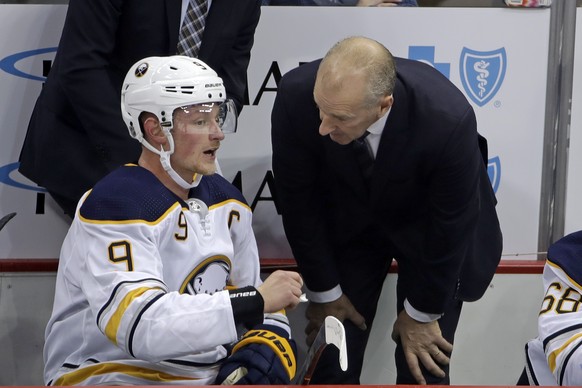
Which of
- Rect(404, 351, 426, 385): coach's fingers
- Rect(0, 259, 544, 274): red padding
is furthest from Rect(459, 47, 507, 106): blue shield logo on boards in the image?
Rect(404, 351, 426, 385): coach's fingers

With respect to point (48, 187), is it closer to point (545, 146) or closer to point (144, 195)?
point (144, 195)

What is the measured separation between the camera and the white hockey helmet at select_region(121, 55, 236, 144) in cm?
248

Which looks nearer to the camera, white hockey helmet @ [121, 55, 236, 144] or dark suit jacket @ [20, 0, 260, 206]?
white hockey helmet @ [121, 55, 236, 144]

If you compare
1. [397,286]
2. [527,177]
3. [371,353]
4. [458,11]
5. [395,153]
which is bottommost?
[371,353]

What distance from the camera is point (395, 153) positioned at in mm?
2904

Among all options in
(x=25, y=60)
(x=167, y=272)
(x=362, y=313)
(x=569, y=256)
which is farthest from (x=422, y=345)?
(x=25, y=60)

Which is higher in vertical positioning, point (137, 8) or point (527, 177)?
point (137, 8)

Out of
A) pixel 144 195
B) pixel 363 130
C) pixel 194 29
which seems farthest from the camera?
pixel 194 29

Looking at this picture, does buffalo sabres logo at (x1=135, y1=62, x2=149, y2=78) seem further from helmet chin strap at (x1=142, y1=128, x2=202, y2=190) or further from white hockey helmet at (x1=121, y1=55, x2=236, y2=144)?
helmet chin strap at (x1=142, y1=128, x2=202, y2=190)

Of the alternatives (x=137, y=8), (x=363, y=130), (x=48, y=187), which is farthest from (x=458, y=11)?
(x=48, y=187)

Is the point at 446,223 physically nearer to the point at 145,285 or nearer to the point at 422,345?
the point at 422,345

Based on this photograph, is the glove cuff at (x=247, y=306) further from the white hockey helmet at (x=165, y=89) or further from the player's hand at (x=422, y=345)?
the player's hand at (x=422, y=345)

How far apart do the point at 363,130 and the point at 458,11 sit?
875 millimetres

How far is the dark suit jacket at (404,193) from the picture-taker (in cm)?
287
